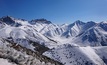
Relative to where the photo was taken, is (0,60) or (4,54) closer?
(0,60)

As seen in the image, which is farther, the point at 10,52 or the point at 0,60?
the point at 10,52

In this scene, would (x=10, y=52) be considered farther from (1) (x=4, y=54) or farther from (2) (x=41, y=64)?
(2) (x=41, y=64)

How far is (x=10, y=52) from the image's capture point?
135 feet

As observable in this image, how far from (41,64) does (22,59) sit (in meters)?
4.11

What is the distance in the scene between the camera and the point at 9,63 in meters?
36.7

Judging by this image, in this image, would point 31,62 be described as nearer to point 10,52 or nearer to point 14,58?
point 14,58

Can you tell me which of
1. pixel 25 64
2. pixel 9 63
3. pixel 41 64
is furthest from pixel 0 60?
pixel 41 64

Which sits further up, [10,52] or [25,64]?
[10,52]

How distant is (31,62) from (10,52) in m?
6.78

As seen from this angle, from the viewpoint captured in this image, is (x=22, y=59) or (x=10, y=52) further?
(x=10, y=52)

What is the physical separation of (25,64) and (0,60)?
532 cm

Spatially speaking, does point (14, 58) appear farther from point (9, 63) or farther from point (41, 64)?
point (41, 64)

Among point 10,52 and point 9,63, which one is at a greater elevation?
point 10,52

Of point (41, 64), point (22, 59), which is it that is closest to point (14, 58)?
point (22, 59)
